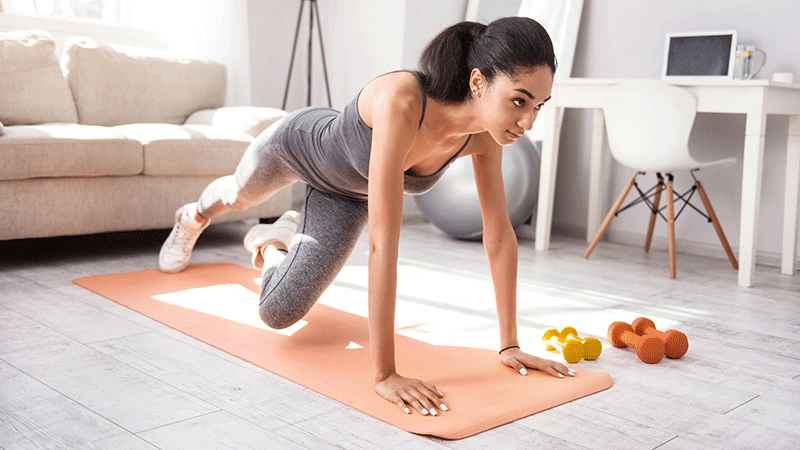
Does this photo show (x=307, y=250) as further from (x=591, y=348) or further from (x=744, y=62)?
(x=744, y=62)

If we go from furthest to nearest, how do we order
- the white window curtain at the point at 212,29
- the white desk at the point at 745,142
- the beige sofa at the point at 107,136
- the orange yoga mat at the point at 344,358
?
the white window curtain at the point at 212,29
the white desk at the point at 745,142
the beige sofa at the point at 107,136
the orange yoga mat at the point at 344,358

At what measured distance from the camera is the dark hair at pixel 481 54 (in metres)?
1.29

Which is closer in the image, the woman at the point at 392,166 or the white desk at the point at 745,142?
the woman at the point at 392,166

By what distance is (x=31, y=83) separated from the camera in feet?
9.97

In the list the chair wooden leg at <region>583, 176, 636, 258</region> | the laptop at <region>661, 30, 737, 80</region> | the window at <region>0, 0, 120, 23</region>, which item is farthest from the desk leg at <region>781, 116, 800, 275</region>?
the window at <region>0, 0, 120, 23</region>

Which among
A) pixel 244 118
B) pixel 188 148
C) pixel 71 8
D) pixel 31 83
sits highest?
pixel 71 8

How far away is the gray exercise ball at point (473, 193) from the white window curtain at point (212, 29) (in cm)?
125

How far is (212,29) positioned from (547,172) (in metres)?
1.98

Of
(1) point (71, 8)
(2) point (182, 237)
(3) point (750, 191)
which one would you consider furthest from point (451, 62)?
(1) point (71, 8)

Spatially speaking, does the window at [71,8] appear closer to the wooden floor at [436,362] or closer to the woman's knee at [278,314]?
the wooden floor at [436,362]

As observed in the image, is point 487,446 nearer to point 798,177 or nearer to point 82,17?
point 798,177

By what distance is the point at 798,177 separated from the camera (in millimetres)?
2896

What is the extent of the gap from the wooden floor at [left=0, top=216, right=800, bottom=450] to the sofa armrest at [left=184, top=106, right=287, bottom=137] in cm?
70

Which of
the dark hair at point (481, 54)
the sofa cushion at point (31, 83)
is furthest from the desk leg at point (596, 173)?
the sofa cushion at point (31, 83)
